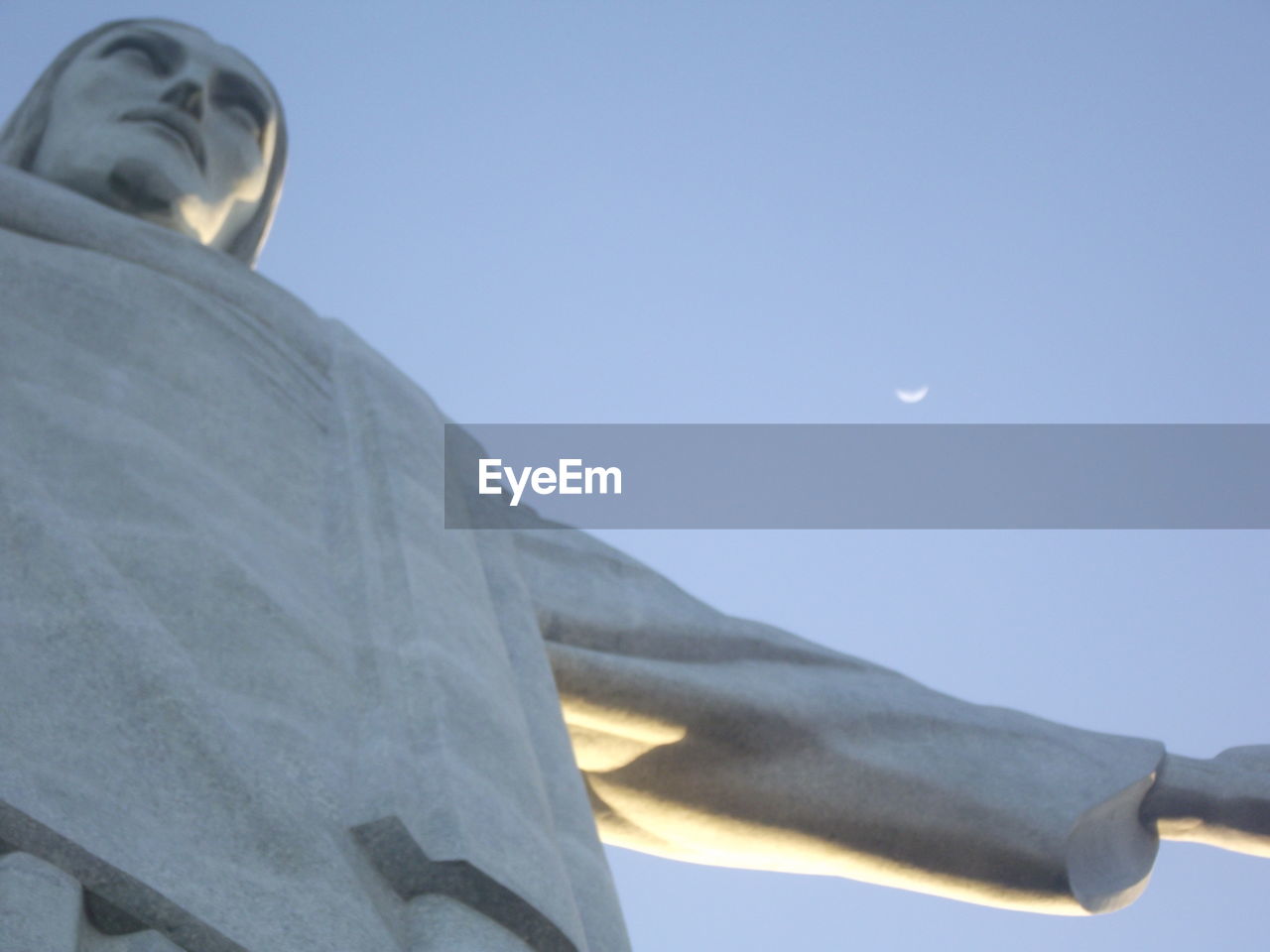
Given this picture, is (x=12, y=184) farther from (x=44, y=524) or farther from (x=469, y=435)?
(x=44, y=524)

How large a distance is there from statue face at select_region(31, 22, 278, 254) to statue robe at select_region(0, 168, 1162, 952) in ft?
2.61

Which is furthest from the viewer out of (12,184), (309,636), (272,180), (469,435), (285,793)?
(272,180)

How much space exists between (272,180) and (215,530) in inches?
145

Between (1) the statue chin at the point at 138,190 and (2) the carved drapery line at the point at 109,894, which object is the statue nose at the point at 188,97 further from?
(2) the carved drapery line at the point at 109,894

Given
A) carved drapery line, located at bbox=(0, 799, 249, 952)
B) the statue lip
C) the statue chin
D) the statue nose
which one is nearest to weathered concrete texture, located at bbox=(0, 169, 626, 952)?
carved drapery line, located at bbox=(0, 799, 249, 952)

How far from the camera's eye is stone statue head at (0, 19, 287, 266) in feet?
18.6

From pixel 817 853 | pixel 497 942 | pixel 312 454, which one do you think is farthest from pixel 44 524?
pixel 817 853

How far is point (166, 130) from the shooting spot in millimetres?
5891

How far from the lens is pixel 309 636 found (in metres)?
3.15

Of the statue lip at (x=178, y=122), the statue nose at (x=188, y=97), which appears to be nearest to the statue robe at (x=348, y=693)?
the statue lip at (x=178, y=122)

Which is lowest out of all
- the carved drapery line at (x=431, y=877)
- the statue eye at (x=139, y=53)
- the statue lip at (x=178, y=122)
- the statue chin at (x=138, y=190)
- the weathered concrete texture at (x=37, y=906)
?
the weathered concrete texture at (x=37, y=906)

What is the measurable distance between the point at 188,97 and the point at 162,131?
242 millimetres

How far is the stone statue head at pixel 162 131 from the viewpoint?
18.6 ft

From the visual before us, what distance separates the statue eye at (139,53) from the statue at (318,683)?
0.03ft
